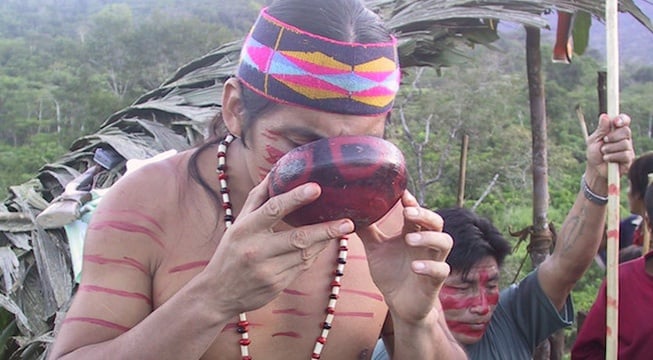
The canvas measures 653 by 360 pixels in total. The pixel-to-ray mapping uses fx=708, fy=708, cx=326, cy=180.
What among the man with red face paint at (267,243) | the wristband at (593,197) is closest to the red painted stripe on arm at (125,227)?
the man with red face paint at (267,243)

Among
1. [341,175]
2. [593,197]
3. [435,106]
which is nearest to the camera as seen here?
[341,175]

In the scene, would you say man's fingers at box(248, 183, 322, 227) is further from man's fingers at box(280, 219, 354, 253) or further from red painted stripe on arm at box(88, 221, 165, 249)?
red painted stripe on arm at box(88, 221, 165, 249)

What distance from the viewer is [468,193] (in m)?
14.8

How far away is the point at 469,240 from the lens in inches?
94.7

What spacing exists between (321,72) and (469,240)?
1263mm

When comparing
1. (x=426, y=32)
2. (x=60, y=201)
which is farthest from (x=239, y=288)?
(x=426, y=32)

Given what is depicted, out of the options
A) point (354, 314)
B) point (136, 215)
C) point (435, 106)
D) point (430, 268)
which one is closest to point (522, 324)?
point (354, 314)

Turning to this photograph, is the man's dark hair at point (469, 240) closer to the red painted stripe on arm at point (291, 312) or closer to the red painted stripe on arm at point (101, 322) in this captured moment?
the red painted stripe on arm at point (291, 312)

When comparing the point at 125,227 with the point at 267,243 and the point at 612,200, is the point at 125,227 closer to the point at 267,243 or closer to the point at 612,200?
the point at 267,243

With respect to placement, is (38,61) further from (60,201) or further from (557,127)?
(60,201)

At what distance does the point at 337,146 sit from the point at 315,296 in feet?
1.53

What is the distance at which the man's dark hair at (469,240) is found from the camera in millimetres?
2371

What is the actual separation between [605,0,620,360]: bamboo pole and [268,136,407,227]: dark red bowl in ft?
2.23

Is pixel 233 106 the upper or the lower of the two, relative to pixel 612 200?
upper
